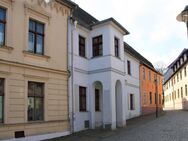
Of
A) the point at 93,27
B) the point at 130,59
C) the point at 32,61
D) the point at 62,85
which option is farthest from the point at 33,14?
the point at 130,59

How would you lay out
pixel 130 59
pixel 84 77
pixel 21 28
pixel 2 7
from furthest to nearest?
pixel 130 59
pixel 84 77
pixel 21 28
pixel 2 7

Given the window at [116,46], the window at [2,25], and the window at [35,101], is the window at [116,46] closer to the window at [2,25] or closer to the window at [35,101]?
the window at [35,101]

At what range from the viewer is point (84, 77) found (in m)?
19.8

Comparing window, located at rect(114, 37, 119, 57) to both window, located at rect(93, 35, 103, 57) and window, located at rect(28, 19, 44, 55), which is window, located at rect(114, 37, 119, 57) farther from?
window, located at rect(28, 19, 44, 55)

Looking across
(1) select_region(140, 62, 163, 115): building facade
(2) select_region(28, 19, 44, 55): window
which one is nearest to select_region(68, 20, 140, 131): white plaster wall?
(2) select_region(28, 19, 44, 55): window

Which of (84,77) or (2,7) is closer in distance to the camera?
(2,7)

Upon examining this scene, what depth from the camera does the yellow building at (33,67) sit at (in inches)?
531

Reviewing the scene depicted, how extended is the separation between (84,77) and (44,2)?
614 cm

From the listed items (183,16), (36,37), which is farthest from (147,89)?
(183,16)

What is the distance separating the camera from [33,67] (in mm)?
14875

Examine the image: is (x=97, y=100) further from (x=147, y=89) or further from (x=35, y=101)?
(x=147, y=89)

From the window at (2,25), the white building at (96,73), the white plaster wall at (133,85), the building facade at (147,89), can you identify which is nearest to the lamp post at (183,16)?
the window at (2,25)

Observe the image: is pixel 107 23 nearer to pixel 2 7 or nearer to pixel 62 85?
pixel 62 85

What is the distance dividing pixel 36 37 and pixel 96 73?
19.1 feet
